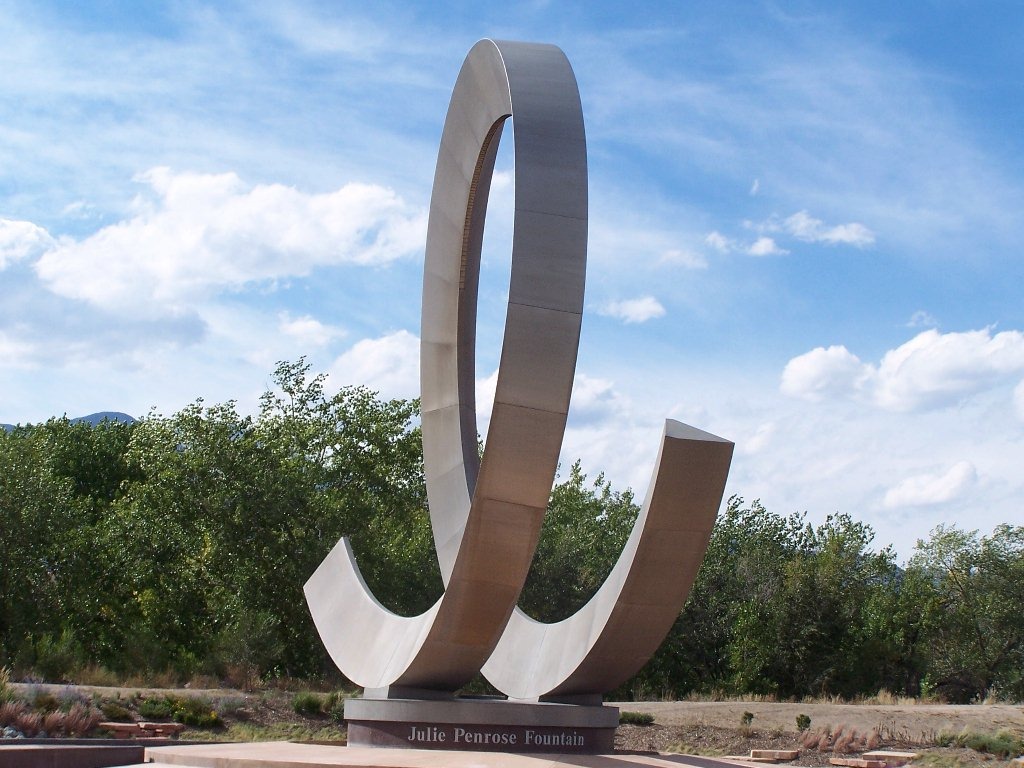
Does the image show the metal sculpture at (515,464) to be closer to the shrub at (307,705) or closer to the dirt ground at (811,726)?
the dirt ground at (811,726)

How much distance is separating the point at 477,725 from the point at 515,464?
→ 3351 mm

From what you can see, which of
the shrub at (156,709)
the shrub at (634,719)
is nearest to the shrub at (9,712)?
the shrub at (156,709)

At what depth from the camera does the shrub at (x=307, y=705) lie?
2350cm

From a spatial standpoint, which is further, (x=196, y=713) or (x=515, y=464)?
(x=196, y=713)

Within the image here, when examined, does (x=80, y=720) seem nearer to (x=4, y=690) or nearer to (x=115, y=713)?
(x=4, y=690)

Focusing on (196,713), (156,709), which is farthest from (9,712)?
(196,713)

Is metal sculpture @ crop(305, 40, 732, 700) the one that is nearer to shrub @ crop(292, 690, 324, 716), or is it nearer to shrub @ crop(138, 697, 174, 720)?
shrub @ crop(138, 697, 174, 720)

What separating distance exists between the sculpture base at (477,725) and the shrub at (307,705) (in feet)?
35.3

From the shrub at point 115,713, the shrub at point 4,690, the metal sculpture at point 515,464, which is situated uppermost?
the metal sculpture at point 515,464

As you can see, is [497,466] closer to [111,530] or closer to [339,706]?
[339,706]

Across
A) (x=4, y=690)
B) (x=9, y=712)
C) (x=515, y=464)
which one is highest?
(x=515, y=464)

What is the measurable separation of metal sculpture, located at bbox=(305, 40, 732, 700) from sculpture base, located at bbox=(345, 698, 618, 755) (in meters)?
0.39

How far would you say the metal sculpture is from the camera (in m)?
11.4

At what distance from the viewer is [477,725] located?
12.6 m
